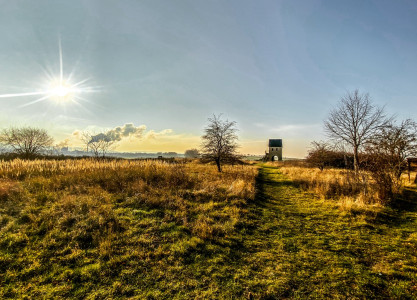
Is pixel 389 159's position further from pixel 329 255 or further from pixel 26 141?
pixel 26 141

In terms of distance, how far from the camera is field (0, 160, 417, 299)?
354 cm

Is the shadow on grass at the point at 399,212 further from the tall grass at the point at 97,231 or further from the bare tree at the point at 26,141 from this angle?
the bare tree at the point at 26,141

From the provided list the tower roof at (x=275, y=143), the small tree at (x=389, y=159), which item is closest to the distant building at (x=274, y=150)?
the tower roof at (x=275, y=143)

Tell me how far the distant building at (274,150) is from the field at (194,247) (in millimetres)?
62665

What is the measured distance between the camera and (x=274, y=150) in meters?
71.1

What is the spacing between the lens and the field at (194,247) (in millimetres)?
3545

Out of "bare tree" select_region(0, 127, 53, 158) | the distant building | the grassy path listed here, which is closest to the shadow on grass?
the grassy path

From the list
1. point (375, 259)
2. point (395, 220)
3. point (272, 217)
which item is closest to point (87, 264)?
point (272, 217)

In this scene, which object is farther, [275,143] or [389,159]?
[275,143]

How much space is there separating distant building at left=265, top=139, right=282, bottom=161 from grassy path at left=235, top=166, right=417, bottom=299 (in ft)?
211

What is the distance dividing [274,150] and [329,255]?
231 ft

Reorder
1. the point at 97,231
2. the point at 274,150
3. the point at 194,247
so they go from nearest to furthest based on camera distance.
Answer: the point at 194,247 < the point at 97,231 < the point at 274,150

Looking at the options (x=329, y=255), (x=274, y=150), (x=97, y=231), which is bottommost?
(x=329, y=255)

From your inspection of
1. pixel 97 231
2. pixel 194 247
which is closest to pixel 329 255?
pixel 194 247
